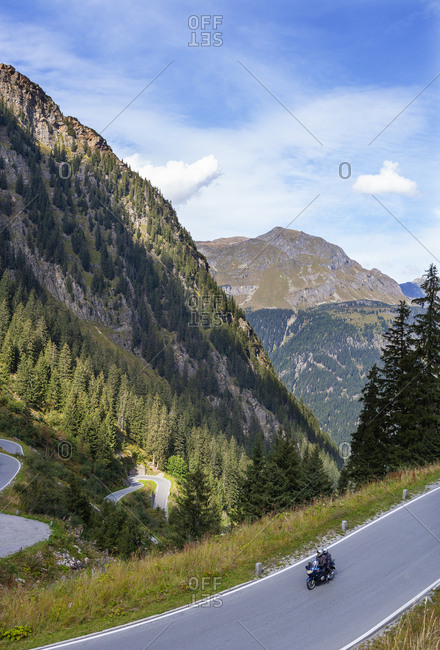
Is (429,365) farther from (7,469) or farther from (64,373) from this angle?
(64,373)

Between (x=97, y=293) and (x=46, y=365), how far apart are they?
11113cm

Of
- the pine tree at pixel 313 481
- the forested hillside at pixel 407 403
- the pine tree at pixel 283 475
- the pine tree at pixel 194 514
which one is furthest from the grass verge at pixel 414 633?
the pine tree at pixel 194 514

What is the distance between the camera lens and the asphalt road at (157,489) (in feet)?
199

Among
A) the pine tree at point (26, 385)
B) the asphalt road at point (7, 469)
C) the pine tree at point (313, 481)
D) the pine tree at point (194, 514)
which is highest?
the pine tree at point (26, 385)

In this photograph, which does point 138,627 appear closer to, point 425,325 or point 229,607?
point 229,607

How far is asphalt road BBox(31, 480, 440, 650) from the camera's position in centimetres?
977

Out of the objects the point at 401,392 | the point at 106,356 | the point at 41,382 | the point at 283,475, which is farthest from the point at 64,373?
the point at 401,392

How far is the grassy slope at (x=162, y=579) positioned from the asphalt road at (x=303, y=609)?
0.67 m

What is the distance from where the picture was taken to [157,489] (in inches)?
2874

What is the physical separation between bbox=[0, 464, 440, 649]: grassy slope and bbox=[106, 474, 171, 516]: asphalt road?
44.7 meters

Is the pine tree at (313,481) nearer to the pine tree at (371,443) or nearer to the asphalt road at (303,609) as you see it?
the pine tree at (371,443)

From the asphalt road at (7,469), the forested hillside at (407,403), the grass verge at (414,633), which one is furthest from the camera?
the forested hillside at (407,403)

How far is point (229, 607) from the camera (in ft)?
37.0

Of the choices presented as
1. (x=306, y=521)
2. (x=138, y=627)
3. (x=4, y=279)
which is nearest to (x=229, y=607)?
(x=138, y=627)
